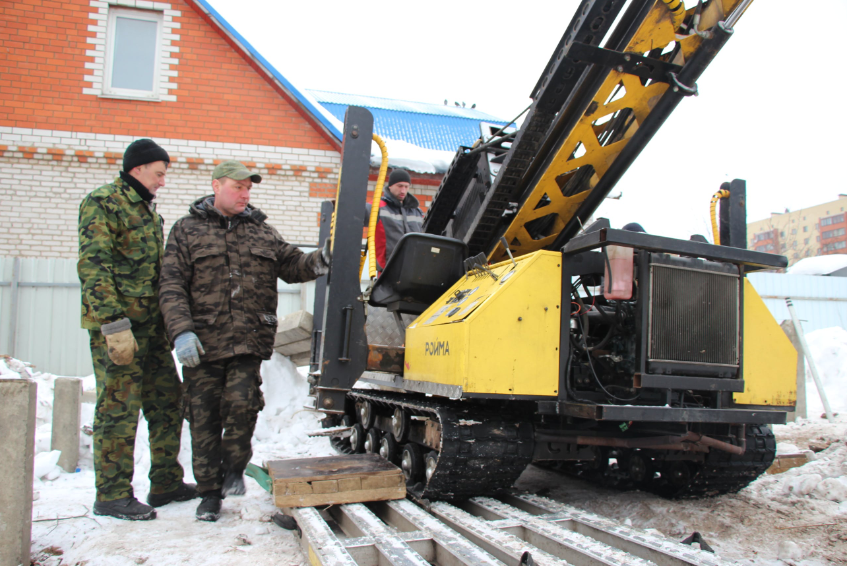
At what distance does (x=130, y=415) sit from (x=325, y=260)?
1.39 m

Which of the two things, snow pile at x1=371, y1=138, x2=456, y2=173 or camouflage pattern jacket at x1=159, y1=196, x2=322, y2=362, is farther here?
snow pile at x1=371, y1=138, x2=456, y2=173

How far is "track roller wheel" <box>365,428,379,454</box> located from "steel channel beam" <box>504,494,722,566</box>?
1.53 metres

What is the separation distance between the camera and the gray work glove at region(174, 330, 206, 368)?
3092mm

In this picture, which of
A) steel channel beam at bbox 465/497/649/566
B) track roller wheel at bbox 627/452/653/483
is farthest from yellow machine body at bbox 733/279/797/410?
steel channel beam at bbox 465/497/649/566

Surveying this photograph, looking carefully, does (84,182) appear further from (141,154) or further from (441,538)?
(441,538)

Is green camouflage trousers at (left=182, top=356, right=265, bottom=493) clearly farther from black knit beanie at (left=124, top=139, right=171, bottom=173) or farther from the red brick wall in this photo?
the red brick wall

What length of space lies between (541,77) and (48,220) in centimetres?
915

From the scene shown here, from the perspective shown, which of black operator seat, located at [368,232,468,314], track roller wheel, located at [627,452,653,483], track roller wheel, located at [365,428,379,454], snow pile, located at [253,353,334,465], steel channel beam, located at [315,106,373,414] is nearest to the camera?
steel channel beam, located at [315,106,373,414]

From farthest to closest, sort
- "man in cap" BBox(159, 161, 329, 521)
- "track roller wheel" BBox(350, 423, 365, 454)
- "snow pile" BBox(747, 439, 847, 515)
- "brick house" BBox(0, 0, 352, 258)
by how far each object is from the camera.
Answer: "brick house" BBox(0, 0, 352, 258), "track roller wheel" BBox(350, 423, 365, 454), "snow pile" BBox(747, 439, 847, 515), "man in cap" BBox(159, 161, 329, 521)

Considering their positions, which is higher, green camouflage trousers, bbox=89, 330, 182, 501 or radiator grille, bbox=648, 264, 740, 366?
radiator grille, bbox=648, 264, 740, 366

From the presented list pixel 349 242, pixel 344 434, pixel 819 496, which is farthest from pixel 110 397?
pixel 819 496

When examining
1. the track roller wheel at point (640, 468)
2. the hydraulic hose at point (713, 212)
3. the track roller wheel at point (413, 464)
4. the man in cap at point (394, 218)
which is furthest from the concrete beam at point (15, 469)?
the hydraulic hose at point (713, 212)

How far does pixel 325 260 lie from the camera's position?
3.57 metres

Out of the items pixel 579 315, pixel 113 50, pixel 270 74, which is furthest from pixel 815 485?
pixel 113 50
